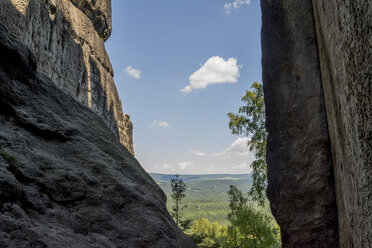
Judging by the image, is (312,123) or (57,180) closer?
(57,180)

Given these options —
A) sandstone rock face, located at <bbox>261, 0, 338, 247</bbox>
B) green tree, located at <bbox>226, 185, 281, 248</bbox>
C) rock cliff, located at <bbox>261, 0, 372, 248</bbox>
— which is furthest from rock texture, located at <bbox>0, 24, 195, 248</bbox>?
green tree, located at <bbox>226, 185, 281, 248</bbox>

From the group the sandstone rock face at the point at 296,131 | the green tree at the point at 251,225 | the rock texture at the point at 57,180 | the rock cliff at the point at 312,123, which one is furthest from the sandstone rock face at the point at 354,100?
the green tree at the point at 251,225

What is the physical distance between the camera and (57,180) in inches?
149

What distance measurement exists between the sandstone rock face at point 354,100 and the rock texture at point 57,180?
2588 mm

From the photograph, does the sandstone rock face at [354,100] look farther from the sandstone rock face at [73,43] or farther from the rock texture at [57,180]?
the sandstone rock face at [73,43]

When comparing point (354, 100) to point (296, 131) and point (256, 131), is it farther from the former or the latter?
point (256, 131)

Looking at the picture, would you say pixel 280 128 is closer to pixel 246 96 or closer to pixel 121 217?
pixel 121 217

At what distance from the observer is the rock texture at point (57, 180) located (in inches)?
118

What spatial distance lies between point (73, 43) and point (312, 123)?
1356cm

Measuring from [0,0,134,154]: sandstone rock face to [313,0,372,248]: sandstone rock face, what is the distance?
10.4 metres

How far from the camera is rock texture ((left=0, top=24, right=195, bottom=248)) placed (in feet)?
9.80

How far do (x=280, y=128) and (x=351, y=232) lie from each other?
2739mm

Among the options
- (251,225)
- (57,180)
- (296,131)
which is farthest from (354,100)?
(251,225)

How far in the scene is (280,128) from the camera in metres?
5.97
